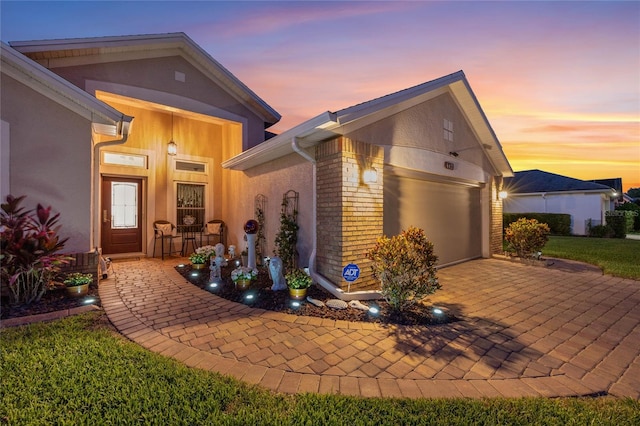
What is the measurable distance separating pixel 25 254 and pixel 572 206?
87.3 feet

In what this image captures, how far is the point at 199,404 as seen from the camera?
2.08 meters

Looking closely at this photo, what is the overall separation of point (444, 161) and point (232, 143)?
721 cm

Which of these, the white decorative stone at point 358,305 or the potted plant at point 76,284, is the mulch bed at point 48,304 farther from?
the white decorative stone at point 358,305

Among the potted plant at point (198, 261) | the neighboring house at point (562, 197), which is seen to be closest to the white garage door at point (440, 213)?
the potted plant at point (198, 261)

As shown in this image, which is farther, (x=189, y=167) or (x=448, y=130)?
(x=189, y=167)

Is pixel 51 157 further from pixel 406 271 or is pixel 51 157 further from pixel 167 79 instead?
pixel 406 271

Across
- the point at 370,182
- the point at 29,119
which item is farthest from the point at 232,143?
the point at 370,182

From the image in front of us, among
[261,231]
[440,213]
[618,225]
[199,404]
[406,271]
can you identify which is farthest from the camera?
[618,225]

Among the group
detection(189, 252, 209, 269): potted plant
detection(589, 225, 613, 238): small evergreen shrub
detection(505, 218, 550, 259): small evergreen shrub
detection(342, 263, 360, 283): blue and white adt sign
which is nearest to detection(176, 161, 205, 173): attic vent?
detection(189, 252, 209, 269): potted plant

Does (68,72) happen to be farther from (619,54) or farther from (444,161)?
(619,54)

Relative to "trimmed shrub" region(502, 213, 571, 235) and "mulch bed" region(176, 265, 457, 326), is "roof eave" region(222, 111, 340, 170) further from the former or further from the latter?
"trimmed shrub" region(502, 213, 571, 235)

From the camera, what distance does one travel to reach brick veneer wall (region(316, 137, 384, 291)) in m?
4.86

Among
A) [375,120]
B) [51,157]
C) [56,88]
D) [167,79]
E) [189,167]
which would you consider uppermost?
[167,79]

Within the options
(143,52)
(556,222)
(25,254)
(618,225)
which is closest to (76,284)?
(25,254)
